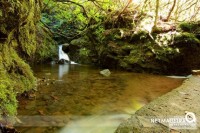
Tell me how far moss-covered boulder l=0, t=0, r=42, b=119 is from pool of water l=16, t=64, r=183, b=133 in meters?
0.38

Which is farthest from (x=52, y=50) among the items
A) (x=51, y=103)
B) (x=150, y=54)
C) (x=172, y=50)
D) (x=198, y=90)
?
(x=198, y=90)

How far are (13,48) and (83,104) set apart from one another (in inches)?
82.1

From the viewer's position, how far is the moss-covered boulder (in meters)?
3.60

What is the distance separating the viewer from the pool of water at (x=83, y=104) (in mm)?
4086

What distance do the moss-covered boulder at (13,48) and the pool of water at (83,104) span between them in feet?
1.23

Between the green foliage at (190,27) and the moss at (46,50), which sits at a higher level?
the green foliage at (190,27)

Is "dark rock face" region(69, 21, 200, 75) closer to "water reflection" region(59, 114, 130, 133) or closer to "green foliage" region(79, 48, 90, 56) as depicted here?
"green foliage" region(79, 48, 90, 56)

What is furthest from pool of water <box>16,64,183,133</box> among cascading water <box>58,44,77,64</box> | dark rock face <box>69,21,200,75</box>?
cascading water <box>58,44,77,64</box>

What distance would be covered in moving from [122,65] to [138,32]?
1765 millimetres

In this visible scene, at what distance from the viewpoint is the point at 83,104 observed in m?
5.26

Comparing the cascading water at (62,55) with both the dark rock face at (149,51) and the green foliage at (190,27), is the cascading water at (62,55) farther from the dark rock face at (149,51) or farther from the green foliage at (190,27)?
the green foliage at (190,27)

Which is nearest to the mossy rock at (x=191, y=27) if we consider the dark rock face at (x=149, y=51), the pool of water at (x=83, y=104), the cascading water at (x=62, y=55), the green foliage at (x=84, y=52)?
the dark rock face at (x=149, y=51)

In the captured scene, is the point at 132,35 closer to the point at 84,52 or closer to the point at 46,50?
the point at 84,52

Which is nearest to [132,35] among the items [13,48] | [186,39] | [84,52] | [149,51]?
[149,51]
